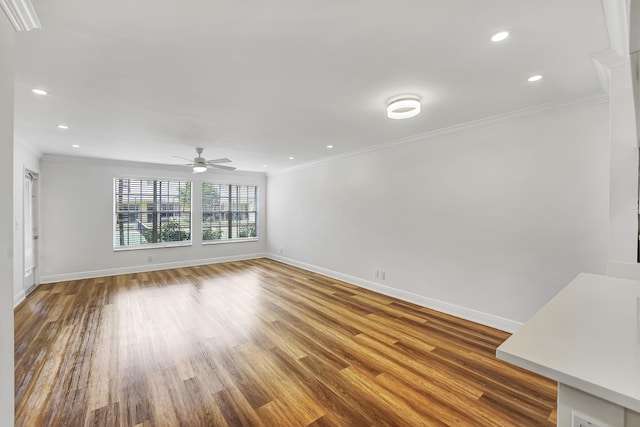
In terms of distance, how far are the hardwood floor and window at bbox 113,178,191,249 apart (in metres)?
2.15

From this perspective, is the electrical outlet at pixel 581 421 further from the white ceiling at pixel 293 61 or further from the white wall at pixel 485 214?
the white wall at pixel 485 214

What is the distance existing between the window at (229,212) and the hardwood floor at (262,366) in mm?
3255

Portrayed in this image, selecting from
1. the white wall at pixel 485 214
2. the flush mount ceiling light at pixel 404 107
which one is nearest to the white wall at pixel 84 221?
the white wall at pixel 485 214

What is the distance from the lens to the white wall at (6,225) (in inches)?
49.8

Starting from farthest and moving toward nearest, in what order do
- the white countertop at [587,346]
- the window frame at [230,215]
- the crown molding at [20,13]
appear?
the window frame at [230,215] → the crown molding at [20,13] → the white countertop at [587,346]

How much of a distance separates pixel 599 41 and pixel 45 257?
27.2ft

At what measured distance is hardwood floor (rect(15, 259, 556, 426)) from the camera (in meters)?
1.90

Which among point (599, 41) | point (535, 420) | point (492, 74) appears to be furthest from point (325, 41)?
point (535, 420)

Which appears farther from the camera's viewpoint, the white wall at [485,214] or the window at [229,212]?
the window at [229,212]

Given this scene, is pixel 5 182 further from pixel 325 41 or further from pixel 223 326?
pixel 223 326

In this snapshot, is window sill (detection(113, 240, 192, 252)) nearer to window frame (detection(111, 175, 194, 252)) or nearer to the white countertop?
window frame (detection(111, 175, 194, 252))

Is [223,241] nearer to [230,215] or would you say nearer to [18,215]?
[230,215]

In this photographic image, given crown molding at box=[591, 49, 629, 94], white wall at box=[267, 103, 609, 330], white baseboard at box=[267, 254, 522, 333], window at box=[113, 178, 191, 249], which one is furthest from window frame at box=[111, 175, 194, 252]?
crown molding at box=[591, 49, 629, 94]

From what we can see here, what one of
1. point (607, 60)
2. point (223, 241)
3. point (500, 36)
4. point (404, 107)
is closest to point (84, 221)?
point (223, 241)
